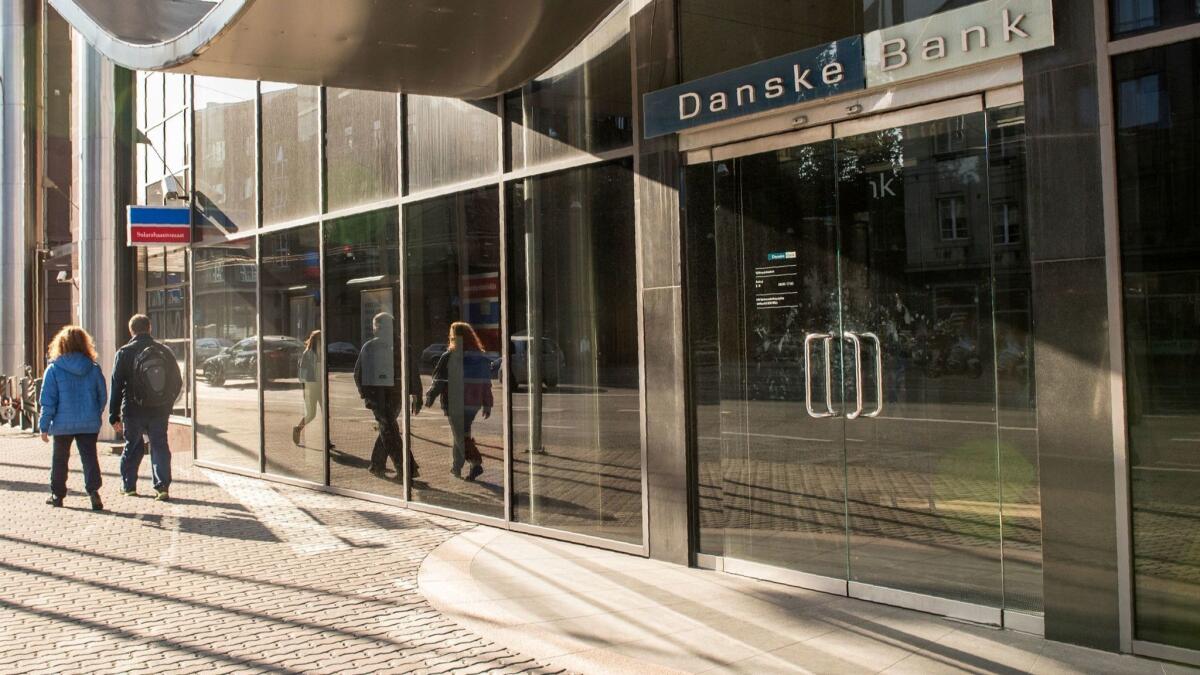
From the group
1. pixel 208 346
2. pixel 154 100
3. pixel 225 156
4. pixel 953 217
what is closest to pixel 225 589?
pixel 953 217

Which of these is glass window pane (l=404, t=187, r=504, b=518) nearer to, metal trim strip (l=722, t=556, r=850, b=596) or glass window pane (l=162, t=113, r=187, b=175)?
metal trim strip (l=722, t=556, r=850, b=596)

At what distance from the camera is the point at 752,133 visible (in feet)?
22.3

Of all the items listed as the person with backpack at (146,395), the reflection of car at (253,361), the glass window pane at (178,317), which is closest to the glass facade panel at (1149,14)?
the reflection of car at (253,361)

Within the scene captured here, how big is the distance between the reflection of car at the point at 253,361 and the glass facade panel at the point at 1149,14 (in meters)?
9.26

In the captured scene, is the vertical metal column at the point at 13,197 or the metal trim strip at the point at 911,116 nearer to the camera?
the metal trim strip at the point at 911,116

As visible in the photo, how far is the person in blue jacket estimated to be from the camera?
1017 cm

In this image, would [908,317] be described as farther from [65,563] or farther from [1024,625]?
[65,563]

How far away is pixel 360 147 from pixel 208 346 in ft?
17.3

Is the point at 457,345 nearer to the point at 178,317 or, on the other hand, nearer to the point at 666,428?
the point at 666,428

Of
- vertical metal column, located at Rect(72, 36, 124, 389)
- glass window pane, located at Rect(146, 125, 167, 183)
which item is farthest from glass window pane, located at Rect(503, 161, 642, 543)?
vertical metal column, located at Rect(72, 36, 124, 389)

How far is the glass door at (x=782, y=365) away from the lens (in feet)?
21.1

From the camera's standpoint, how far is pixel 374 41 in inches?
295

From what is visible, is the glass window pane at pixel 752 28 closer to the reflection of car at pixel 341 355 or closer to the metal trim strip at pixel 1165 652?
the metal trim strip at pixel 1165 652

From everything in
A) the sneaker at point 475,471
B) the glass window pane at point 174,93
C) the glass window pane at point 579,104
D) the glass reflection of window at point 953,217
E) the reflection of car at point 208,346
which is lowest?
the sneaker at point 475,471
